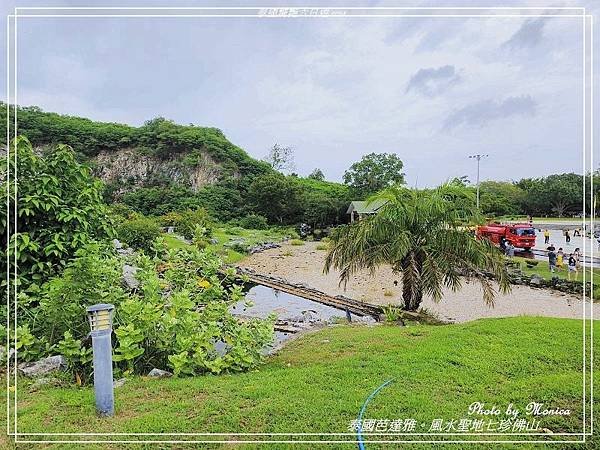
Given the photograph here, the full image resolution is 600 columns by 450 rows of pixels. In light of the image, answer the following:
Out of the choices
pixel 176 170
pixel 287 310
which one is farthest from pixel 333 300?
pixel 176 170

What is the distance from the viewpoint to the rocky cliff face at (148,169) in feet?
22.7

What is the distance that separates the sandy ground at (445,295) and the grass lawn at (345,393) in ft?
8.71

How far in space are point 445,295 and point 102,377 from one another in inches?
222

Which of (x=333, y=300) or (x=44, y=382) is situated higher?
(x=44, y=382)

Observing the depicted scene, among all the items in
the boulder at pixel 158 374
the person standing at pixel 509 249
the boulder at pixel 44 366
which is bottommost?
the boulder at pixel 158 374

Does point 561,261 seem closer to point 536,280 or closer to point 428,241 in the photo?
point 536,280

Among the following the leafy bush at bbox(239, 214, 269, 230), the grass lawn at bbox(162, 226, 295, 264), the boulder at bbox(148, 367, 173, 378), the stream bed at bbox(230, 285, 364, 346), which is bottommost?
the stream bed at bbox(230, 285, 364, 346)

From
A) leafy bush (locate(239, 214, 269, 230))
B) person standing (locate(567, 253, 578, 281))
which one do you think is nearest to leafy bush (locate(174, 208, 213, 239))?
leafy bush (locate(239, 214, 269, 230))

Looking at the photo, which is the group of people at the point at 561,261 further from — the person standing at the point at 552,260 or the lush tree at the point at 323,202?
the lush tree at the point at 323,202

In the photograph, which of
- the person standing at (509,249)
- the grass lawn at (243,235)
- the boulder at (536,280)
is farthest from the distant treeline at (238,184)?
the person standing at (509,249)

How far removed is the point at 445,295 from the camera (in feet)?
21.8

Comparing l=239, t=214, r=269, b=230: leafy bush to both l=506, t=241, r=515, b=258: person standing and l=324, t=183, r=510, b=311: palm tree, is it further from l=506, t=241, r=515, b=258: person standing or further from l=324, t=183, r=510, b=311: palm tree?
l=506, t=241, r=515, b=258: person standing

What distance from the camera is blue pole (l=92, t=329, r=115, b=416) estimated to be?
2.04 meters

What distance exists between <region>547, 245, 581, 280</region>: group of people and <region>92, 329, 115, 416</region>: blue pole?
20.2 ft
